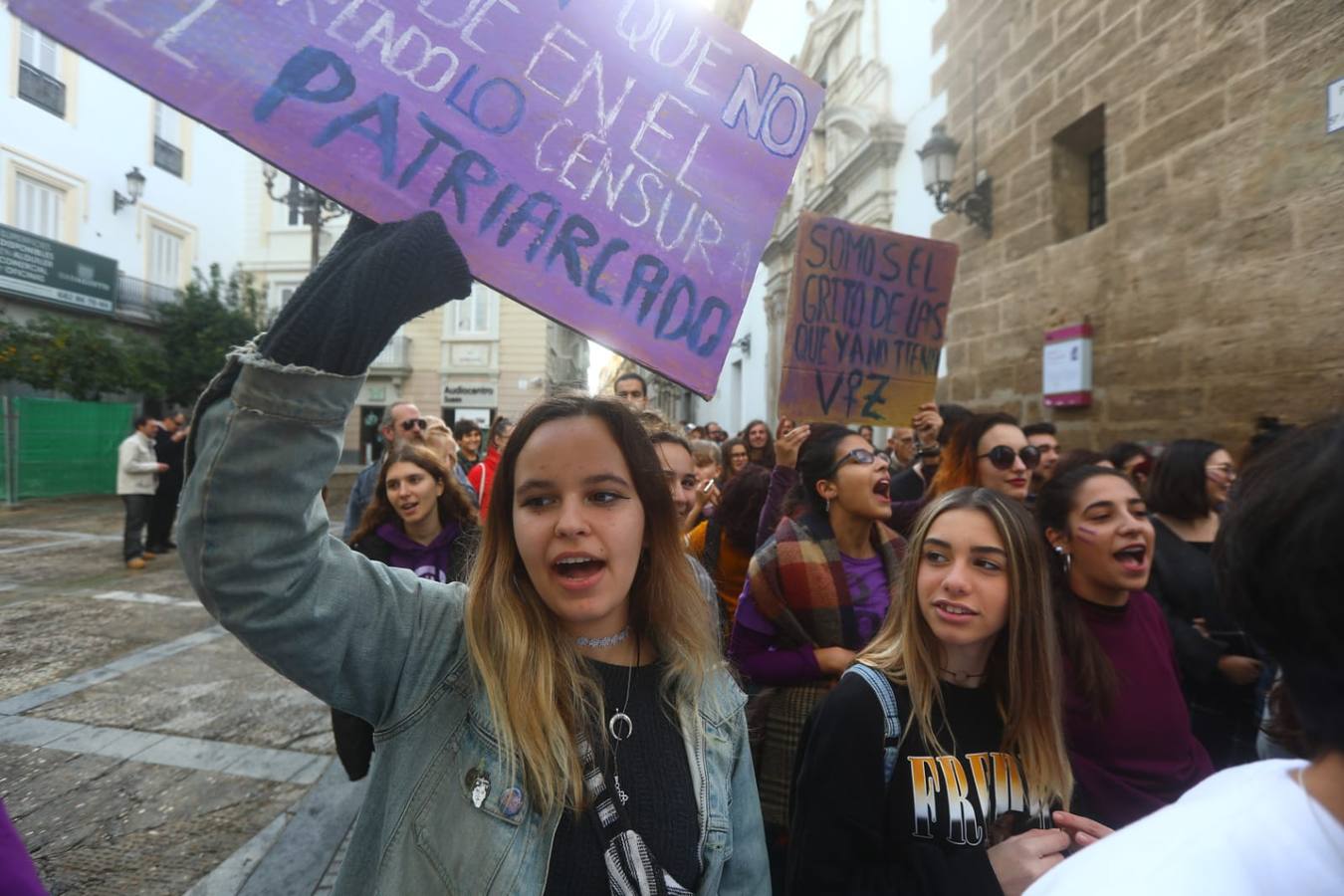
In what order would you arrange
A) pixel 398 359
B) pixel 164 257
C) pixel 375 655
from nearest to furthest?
pixel 375 655, pixel 164 257, pixel 398 359

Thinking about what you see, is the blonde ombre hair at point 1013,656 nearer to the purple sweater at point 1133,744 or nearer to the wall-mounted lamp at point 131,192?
the purple sweater at point 1133,744

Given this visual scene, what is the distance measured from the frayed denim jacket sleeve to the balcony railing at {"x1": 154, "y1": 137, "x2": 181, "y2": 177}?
2352 centimetres

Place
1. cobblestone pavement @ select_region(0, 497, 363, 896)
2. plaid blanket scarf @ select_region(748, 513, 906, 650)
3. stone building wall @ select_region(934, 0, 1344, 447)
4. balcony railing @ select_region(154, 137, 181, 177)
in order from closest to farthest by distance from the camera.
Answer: plaid blanket scarf @ select_region(748, 513, 906, 650) → cobblestone pavement @ select_region(0, 497, 363, 896) → stone building wall @ select_region(934, 0, 1344, 447) → balcony railing @ select_region(154, 137, 181, 177)

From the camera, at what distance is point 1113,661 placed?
1.86 meters

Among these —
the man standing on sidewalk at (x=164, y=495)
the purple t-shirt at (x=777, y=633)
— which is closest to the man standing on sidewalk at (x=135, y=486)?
the man standing on sidewalk at (x=164, y=495)

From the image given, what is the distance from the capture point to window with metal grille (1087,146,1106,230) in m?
5.08

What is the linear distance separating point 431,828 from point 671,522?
65 cm

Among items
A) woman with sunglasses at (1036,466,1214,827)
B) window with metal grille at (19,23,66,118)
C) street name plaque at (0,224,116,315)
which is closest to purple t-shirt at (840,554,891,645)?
woman with sunglasses at (1036,466,1214,827)

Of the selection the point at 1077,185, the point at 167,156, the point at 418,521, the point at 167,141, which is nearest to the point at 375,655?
the point at 418,521

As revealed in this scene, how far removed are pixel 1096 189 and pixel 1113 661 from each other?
14.8 feet

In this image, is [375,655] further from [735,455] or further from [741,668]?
[735,455]

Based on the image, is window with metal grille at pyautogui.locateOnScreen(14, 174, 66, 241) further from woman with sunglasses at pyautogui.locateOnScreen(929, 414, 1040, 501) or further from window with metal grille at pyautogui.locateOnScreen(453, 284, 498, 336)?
woman with sunglasses at pyautogui.locateOnScreen(929, 414, 1040, 501)

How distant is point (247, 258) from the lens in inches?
907

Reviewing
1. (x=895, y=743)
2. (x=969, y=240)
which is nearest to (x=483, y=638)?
(x=895, y=743)
